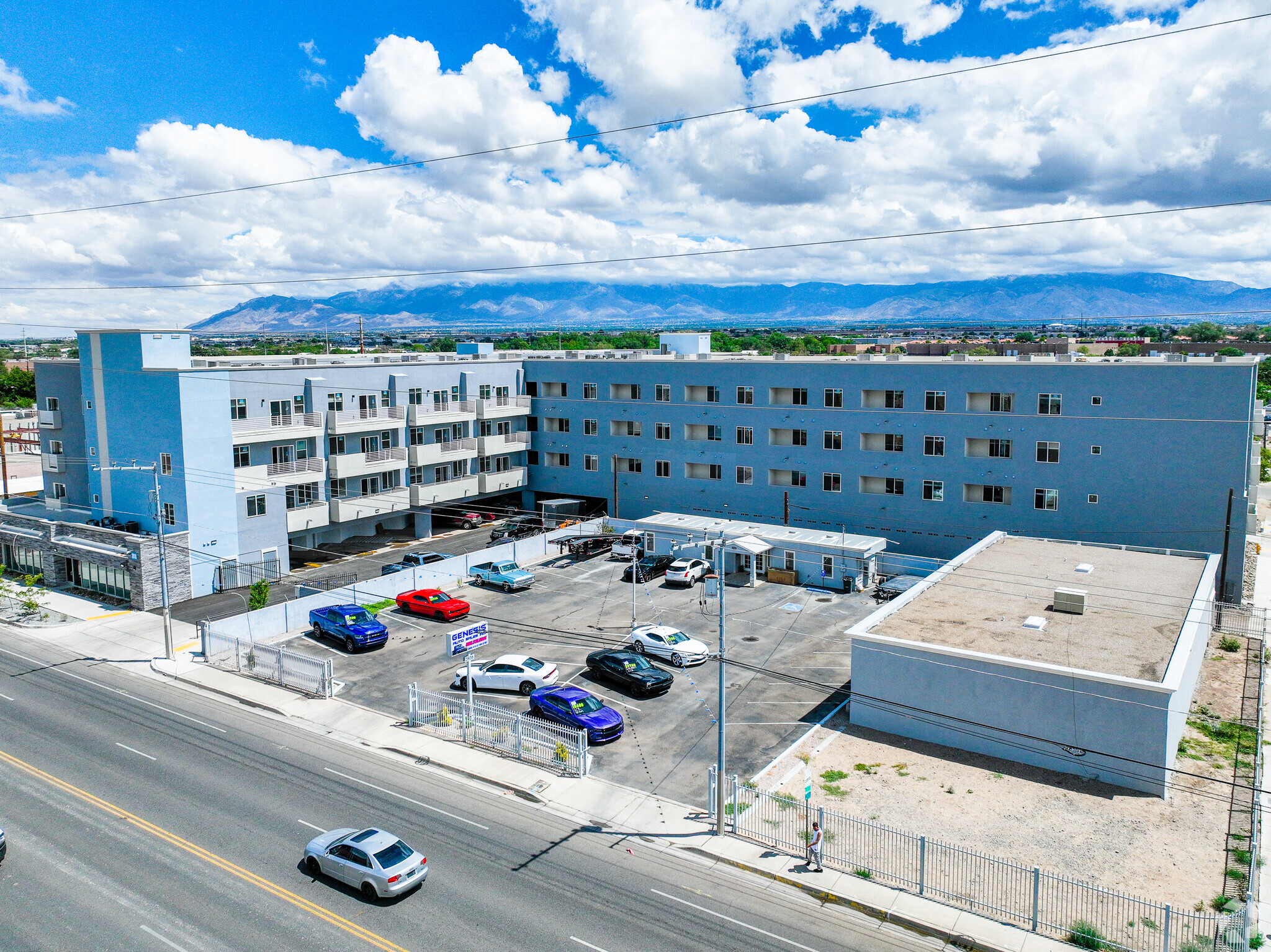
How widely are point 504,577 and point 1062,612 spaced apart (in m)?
27.0

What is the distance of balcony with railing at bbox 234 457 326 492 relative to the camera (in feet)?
149

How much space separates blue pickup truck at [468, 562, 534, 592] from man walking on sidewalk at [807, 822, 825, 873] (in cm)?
2721

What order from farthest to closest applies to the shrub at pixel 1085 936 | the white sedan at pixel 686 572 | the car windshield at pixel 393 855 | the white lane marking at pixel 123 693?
the white sedan at pixel 686 572 → the white lane marking at pixel 123 693 → the car windshield at pixel 393 855 → the shrub at pixel 1085 936

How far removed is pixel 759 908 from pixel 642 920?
2.63 metres

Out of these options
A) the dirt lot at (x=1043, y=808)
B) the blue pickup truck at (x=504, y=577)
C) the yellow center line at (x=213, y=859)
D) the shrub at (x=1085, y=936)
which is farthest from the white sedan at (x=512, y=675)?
the shrub at (x=1085, y=936)

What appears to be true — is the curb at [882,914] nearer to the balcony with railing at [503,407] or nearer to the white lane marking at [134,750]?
the white lane marking at [134,750]

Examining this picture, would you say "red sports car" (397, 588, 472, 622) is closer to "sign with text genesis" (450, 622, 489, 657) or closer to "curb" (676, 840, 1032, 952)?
"sign with text genesis" (450, 622, 489, 657)

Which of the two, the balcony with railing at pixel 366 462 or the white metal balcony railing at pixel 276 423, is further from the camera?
the balcony with railing at pixel 366 462

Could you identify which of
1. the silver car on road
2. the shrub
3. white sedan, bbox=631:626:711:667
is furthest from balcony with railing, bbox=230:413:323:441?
the shrub

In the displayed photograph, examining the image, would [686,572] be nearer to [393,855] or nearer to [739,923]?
[739,923]

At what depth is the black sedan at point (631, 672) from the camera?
3053 cm

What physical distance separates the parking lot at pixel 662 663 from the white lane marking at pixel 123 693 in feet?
15.6

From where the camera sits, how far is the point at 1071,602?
31.3m

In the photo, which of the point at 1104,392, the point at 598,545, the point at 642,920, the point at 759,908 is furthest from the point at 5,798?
the point at 1104,392
